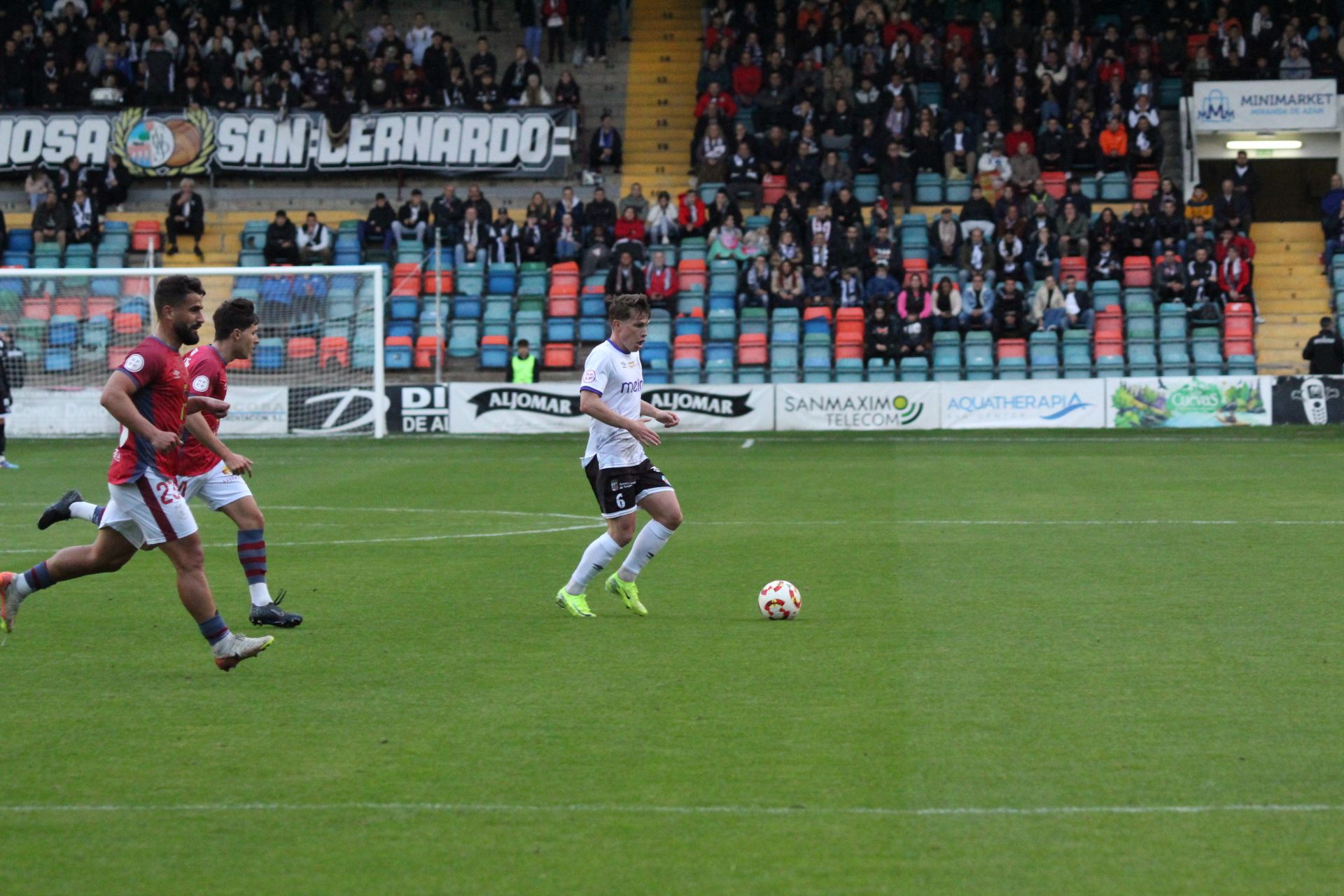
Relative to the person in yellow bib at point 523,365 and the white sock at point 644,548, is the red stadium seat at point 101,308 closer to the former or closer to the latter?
the person in yellow bib at point 523,365

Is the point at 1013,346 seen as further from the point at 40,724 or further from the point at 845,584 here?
the point at 40,724

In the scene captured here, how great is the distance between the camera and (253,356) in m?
27.2

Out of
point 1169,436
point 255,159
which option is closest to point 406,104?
point 255,159

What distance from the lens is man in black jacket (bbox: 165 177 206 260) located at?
109ft

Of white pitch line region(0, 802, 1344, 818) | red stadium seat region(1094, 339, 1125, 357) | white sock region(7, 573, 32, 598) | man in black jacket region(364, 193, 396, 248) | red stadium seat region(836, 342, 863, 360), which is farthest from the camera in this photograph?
man in black jacket region(364, 193, 396, 248)

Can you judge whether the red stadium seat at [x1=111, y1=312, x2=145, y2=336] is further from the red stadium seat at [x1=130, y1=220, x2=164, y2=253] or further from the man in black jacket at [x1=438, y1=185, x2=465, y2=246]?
the man in black jacket at [x1=438, y1=185, x2=465, y2=246]

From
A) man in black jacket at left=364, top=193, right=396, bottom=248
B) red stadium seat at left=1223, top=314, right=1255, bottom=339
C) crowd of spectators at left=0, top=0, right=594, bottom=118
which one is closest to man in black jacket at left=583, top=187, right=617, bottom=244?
man in black jacket at left=364, top=193, right=396, bottom=248

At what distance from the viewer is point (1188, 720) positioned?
22.9ft

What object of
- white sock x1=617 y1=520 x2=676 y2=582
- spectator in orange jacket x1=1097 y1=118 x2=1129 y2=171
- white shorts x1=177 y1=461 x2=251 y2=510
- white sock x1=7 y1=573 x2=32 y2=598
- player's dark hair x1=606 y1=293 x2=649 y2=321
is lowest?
white sock x1=7 y1=573 x2=32 y2=598

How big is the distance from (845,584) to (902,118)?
75.5 feet

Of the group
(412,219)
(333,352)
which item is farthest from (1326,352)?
(412,219)

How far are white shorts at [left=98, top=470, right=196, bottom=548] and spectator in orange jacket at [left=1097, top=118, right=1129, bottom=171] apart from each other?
90.1 feet

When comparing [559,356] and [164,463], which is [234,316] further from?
[559,356]

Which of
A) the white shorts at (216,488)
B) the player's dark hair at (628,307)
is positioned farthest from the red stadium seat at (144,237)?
the player's dark hair at (628,307)
